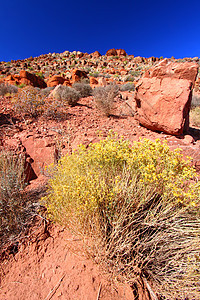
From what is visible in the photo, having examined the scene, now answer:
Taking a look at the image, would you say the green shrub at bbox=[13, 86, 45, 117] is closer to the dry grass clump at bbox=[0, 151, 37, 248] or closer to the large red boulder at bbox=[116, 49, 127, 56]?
the dry grass clump at bbox=[0, 151, 37, 248]

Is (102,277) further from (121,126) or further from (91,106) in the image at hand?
(91,106)

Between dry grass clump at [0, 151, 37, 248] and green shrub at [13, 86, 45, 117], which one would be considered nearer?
dry grass clump at [0, 151, 37, 248]

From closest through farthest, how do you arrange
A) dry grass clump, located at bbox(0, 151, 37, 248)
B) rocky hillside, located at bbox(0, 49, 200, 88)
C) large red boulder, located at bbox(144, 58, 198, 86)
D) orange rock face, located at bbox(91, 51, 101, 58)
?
dry grass clump, located at bbox(0, 151, 37, 248), large red boulder, located at bbox(144, 58, 198, 86), rocky hillside, located at bbox(0, 49, 200, 88), orange rock face, located at bbox(91, 51, 101, 58)

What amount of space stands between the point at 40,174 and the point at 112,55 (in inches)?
1511

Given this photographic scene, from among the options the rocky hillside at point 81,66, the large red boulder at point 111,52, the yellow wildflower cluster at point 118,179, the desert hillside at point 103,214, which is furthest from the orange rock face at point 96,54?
the yellow wildflower cluster at point 118,179

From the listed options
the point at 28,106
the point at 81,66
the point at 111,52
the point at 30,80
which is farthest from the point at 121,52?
the point at 28,106

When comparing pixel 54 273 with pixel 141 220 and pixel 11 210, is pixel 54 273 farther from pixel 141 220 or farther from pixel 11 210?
pixel 141 220

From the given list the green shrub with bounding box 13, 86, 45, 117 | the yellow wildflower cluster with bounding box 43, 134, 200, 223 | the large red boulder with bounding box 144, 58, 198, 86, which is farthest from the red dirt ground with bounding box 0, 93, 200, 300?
the large red boulder with bounding box 144, 58, 198, 86

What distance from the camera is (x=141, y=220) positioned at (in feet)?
4.10

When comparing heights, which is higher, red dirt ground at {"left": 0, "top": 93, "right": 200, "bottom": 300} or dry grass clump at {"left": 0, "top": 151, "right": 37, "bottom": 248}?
dry grass clump at {"left": 0, "top": 151, "right": 37, "bottom": 248}

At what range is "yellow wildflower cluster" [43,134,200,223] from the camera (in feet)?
4.20

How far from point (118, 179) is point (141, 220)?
0.42 meters

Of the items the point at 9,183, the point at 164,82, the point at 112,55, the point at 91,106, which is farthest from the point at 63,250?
the point at 112,55

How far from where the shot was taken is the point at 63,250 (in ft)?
5.06
